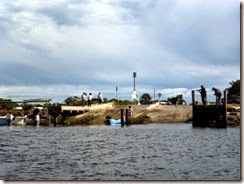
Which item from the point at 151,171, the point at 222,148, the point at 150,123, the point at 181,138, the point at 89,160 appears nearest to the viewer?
the point at 151,171

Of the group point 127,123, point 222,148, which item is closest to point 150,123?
point 127,123

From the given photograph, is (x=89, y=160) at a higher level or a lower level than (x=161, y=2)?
lower

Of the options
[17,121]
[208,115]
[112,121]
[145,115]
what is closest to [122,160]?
[208,115]

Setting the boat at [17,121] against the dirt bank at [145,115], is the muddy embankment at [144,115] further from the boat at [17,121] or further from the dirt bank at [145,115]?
the boat at [17,121]

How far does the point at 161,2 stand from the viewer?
6.46 metres

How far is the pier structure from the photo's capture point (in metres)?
15.4

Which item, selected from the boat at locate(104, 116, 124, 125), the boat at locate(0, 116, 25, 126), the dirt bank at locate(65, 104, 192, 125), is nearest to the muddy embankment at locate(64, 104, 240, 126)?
the dirt bank at locate(65, 104, 192, 125)

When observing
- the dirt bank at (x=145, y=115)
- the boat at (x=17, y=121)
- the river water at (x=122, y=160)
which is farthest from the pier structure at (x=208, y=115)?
the boat at (x=17, y=121)

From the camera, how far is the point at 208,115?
52.3 feet

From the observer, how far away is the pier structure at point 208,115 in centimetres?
1545

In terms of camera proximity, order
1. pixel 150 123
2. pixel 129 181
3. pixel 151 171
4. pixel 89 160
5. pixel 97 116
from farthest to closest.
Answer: pixel 97 116 → pixel 150 123 → pixel 89 160 → pixel 151 171 → pixel 129 181

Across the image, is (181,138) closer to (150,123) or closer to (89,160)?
(89,160)

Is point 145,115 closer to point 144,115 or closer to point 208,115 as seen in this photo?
point 144,115

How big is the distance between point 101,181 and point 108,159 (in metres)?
1.92
